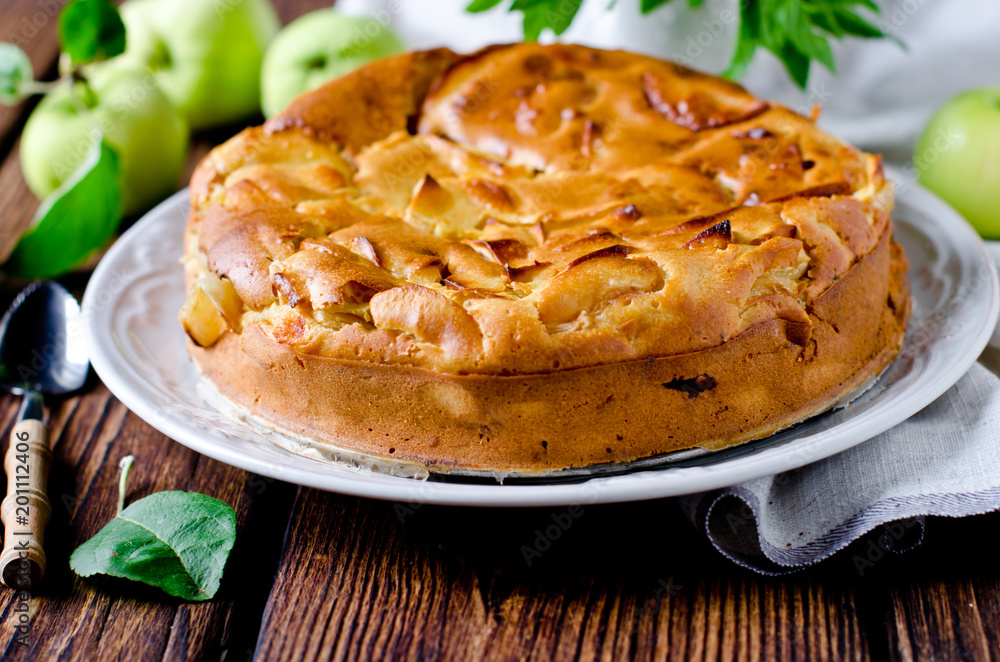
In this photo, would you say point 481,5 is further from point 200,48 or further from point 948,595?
point 948,595

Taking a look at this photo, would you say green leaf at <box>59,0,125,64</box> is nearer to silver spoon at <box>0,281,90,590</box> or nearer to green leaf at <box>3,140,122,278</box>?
green leaf at <box>3,140,122,278</box>

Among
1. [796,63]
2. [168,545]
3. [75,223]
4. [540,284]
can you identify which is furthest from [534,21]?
[168,545]

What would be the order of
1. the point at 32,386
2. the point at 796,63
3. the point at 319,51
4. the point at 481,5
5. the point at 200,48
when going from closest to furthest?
the point at 32,386, the point at 481,5, the point at 796,63, the point at 319,51, the point at 200,48

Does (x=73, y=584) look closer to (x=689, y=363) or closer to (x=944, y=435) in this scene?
(x=689, y=363)

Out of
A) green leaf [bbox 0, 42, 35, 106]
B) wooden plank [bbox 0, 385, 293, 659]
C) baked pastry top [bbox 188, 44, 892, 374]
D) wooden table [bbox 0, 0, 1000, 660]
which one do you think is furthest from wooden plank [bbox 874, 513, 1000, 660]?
green leaf [bbox 0, 42, 35, 106]

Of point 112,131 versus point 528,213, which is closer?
point 528,213

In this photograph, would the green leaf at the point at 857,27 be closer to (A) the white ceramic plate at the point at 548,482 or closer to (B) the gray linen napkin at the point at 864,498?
(A) the white ceramic plate at the point at 548,482

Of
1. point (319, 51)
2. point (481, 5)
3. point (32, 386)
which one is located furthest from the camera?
point (319, 51)
